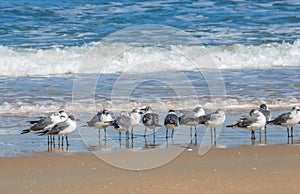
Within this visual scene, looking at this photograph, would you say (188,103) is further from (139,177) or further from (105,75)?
(139,177)

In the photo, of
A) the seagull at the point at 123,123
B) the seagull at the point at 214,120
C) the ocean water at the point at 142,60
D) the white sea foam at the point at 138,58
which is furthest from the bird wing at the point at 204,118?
the white sea foam at the point at 138,58

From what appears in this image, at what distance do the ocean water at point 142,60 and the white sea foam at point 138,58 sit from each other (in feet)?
0.08

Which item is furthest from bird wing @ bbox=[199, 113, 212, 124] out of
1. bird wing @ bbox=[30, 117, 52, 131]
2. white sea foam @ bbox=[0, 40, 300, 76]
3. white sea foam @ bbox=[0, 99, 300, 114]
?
white sea foam @ bbox=[0, 40, 300, 76]

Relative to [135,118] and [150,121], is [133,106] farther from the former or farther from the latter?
[150,121]

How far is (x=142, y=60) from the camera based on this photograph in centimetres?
1723

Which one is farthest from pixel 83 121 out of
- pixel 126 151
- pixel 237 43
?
pixel 237 43

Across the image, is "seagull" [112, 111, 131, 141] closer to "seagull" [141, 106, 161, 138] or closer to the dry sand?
"seagull" [141, 106, 161, 138]

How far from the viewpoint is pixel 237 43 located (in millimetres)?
19219

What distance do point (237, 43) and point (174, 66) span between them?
136 inches

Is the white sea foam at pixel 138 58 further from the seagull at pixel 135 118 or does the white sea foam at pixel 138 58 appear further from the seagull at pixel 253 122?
the seagull at pixel 253 122

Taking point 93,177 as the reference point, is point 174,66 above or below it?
above

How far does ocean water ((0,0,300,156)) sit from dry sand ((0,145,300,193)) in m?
0.70

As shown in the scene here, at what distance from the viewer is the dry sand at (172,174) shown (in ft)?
21.3

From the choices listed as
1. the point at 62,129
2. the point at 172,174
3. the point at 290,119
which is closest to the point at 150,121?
the point at 62,129
